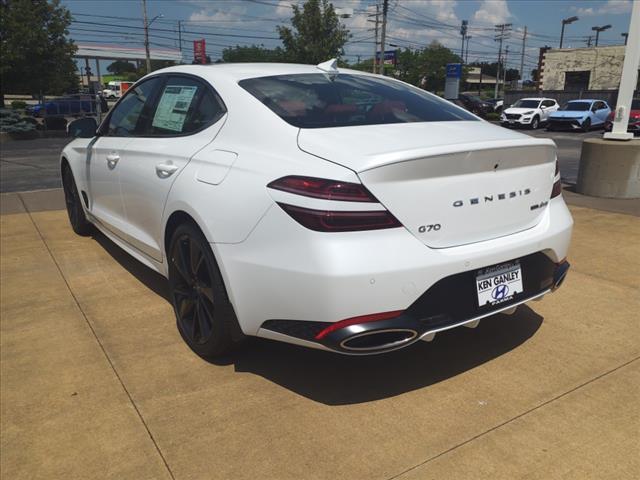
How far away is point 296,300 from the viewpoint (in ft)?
7.67

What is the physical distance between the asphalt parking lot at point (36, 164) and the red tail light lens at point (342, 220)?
787 centimetres

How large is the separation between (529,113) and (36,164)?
23.0 m

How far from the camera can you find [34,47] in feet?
70.4

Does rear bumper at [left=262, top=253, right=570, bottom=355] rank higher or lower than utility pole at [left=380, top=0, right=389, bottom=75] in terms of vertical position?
lower

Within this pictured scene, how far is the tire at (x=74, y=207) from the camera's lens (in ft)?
17.7

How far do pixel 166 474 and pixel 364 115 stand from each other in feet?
6.31

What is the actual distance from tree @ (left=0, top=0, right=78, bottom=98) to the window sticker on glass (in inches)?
813

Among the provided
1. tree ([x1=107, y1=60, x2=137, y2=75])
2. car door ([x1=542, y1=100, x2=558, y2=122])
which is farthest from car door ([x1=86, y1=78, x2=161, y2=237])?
tree ([x1=107, y1=60, x2=137, y2=75])

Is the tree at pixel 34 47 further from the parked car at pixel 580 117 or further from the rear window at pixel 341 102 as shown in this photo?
the parked car at pixel 580 117

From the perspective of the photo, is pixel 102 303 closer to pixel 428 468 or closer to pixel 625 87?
pixel 428 468

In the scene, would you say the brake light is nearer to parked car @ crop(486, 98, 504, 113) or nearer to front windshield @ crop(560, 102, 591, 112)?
front windshield @ crop(560, 102, 591, 112)

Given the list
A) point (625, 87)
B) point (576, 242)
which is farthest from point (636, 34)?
point (576, 242)

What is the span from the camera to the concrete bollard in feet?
24.5

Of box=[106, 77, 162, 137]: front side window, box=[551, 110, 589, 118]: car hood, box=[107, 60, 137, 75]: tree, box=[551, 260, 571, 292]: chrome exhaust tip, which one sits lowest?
box=[551, 110, 589, 118]: car hood
